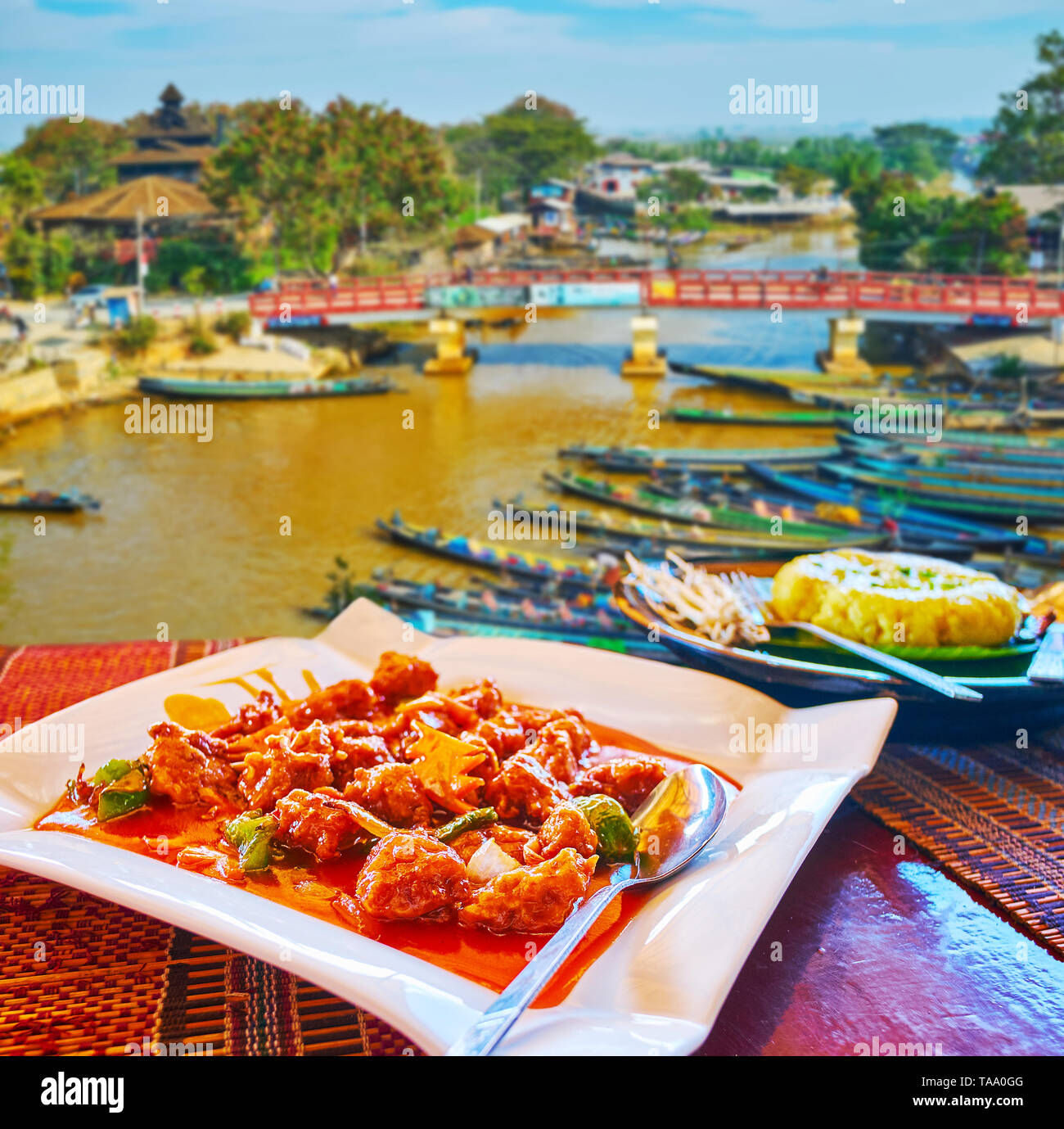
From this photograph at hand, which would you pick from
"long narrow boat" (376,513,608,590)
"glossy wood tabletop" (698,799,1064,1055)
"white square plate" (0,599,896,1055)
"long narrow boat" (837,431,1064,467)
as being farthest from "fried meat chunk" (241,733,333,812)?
"long narrow boat" (837,431,1064,467)

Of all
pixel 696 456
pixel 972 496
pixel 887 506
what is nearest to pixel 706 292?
pixel 696 456

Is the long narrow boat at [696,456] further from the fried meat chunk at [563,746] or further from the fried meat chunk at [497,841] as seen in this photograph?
the fried meat chunk at [497,841]

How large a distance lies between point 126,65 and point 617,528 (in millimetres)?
4675

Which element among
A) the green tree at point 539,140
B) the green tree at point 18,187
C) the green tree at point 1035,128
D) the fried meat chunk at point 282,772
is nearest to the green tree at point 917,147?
the green tree at point 1035,128

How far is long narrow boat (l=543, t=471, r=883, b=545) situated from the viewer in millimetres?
6520

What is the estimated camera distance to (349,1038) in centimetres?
78

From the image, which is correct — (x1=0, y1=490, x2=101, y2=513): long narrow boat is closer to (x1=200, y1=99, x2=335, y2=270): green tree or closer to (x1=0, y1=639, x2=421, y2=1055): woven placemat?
(x1=200, y1=99, x2=335, y2=270): green tree

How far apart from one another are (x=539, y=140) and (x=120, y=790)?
784 centimetres

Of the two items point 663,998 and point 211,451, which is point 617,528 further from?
point 663,998

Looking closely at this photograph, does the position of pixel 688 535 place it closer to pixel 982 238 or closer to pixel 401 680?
→ pixel 982 238

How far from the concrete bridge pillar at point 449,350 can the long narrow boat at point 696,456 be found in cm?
114

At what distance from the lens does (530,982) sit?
71 centimetres

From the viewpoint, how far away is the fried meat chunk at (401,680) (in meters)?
1.24

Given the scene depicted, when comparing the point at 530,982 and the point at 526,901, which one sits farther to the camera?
the point at 526,901
